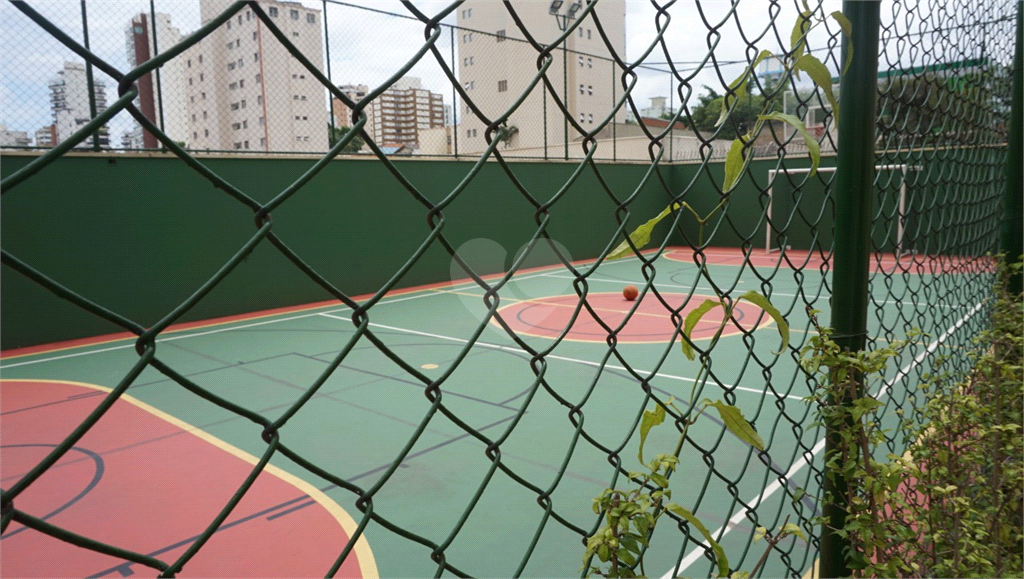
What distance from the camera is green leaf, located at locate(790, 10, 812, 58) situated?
3.57 ft

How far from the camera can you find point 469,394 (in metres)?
4.34

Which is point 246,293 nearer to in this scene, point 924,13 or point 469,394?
point 469,394

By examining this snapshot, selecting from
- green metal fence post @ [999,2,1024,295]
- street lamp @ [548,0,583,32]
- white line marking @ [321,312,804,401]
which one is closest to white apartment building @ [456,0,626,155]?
white line marking @ [321,312,804,401]

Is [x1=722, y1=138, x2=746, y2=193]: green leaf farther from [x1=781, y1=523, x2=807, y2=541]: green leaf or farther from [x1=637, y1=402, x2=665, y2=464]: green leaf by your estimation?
[x1=781, y1=523, x2=807, y2=541]: green leaf

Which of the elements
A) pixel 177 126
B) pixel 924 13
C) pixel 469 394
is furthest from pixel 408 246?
pixel 924 13

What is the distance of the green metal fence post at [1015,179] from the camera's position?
115 inches

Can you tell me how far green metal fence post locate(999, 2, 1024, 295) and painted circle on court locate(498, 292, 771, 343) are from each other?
2.32m

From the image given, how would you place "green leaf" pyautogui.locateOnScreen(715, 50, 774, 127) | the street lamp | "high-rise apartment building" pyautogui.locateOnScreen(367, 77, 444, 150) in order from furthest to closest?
"high-rise apartment building" pyautogui.locateOnScreen(367, 77, 444, 150) < the street lamp < "green leaf" pyautogui.locateOnScreen(715, 50, 774, 127)

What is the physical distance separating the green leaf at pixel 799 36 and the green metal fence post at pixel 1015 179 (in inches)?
94.9

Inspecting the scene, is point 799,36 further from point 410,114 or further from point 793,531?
point 410,114

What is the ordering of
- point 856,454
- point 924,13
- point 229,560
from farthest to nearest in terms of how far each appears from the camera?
point 229,560
point 924,13
point 856,454

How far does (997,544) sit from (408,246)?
25.3 ft

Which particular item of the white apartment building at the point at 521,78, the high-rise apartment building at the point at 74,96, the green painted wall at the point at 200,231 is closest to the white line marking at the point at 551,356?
the green painted wall at the point at 200,231

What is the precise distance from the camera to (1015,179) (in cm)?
304
